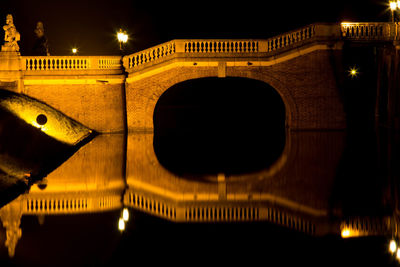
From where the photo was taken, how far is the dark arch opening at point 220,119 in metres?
17.7

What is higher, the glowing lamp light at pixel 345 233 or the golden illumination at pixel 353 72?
the golden illumination at pixel 353 72

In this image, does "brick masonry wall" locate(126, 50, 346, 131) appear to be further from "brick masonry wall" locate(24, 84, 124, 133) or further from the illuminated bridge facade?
"brick masonry wall" locate(24, 84, 124, 133)

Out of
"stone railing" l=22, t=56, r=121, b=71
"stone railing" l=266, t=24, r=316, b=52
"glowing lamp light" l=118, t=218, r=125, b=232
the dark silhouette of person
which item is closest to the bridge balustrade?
"stone railing" l=266, t=24, r=316, b=52

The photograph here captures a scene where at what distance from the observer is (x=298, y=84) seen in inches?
829

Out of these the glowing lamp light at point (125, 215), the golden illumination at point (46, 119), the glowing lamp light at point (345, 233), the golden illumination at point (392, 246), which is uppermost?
the golden illumination at point (46, 119)

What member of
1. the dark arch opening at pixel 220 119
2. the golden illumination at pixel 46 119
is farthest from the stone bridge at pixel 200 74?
the dark arch opening at pixel 220 119

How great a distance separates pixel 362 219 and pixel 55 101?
1659 centimetres

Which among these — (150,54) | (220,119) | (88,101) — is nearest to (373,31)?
(150,54)

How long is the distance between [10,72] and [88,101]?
11.5 feet

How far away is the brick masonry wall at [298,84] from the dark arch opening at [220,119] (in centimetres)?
152

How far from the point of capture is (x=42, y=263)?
6.00m

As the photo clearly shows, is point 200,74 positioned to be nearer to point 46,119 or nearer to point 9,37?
point 46,119

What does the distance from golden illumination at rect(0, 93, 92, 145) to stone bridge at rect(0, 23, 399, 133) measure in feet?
3.08

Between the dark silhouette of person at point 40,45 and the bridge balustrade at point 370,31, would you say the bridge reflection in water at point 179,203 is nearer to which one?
the bridge balustrade at point 370,31
